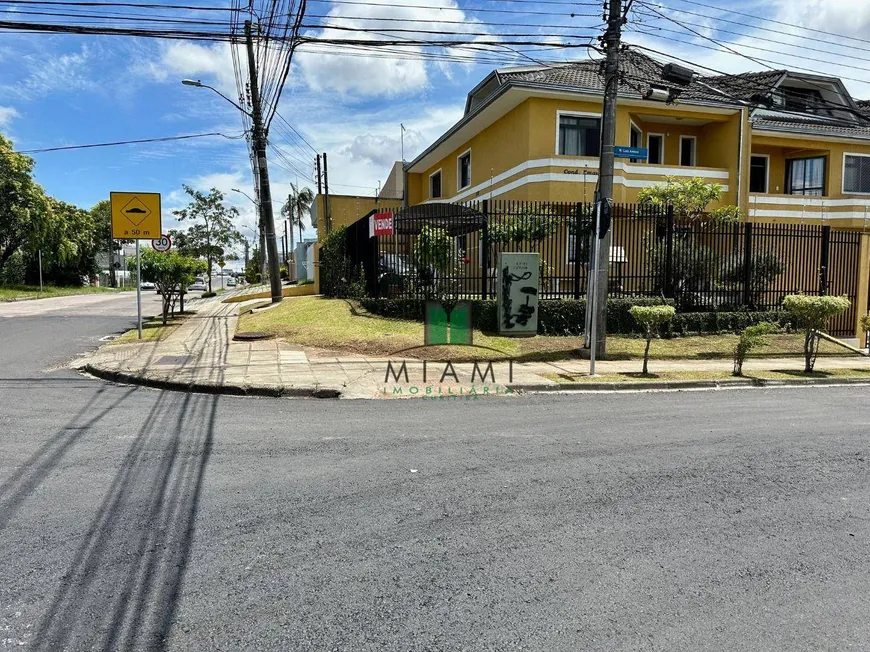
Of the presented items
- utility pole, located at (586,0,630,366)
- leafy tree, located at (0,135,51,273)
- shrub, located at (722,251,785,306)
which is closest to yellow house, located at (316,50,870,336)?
shrub, located at (722,251,785,306)

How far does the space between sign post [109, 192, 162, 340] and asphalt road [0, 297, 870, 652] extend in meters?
7.09

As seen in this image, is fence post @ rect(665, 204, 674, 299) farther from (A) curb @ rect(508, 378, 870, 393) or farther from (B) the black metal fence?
(A) curb @ rect(508, 378, 870, 393)

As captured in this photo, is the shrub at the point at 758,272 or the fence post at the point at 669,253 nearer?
the fence post at the point at 669,253

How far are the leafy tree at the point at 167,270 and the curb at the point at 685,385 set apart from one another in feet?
37.2

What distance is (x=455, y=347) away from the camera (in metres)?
11.7

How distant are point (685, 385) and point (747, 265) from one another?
720 centimetres

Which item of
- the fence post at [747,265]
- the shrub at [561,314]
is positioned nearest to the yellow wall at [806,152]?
the fence post at [747,265]

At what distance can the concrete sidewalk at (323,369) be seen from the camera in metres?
8.35

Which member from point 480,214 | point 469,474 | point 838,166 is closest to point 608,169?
point 480,214

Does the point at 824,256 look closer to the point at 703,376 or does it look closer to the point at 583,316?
the point at 583,316

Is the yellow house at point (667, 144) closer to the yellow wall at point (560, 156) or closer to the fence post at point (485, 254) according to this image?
the yellow wall at point (560, 156)

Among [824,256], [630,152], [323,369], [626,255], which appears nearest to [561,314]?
[626,255]

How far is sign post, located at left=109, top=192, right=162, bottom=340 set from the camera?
12719 millimetres

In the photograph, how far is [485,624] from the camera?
270 centimetres
